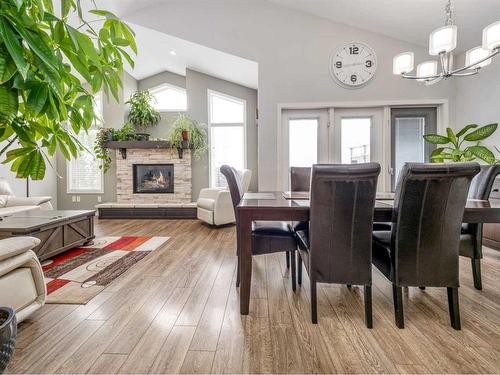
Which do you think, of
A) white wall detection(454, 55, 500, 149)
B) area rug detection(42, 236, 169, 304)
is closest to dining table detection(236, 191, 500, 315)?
area rug detection(42, 236, 169, 304)

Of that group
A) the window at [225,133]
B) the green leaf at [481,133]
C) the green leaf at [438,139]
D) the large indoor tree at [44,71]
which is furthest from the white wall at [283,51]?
the large indoor tree at [44,71]

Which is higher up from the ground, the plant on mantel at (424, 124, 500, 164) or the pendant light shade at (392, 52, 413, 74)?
the pendant light shade at (392, 52, 413, 74)

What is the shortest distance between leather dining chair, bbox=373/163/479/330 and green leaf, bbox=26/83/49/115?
5.15 ft

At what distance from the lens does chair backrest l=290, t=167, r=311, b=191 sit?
306 centimetres

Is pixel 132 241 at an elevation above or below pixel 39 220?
below

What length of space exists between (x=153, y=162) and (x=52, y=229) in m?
3.02

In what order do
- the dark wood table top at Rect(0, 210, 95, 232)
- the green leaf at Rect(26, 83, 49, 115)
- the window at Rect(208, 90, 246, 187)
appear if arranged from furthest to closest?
the window at Rect(208, 90, 246, 187) < the dark wood table top at Rect(0, 210, 95, 232) < the green leaf at Rect(26, 83, 49, 115)

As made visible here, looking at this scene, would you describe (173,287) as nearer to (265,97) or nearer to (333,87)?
(265,97)

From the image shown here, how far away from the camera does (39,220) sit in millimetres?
2873

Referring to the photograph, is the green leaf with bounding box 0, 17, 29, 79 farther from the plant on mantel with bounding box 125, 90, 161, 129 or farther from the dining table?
the plant on mantel with bounding box 125, 90, 161, 129

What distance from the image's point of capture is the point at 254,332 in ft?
5.12

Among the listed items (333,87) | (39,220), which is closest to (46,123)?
(39,220)

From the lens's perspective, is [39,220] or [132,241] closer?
[39,220]

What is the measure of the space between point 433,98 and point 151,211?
5338mm
